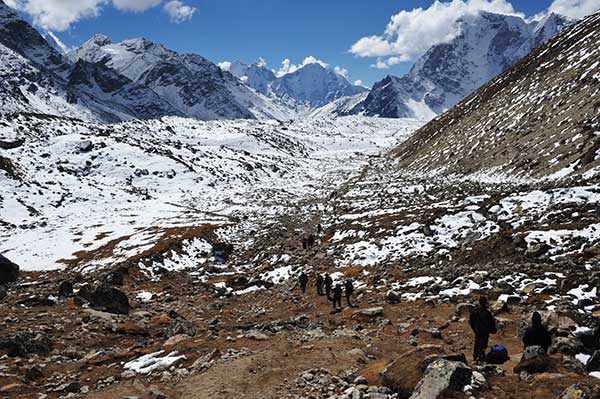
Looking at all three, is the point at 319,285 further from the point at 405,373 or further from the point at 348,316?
the point at 405,373

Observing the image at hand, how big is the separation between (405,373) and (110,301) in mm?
20345

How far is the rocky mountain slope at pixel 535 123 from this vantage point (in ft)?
148

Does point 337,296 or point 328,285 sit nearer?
point 337,296

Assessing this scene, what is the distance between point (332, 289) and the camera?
2525 cm

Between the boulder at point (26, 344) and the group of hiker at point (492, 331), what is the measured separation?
15961 millimetres

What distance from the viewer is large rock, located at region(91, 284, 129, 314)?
1011 inches

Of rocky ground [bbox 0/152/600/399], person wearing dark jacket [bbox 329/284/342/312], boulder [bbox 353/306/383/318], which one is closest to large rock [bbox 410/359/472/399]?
rocky ground [bbox 0/152/600/399]

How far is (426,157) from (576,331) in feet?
242

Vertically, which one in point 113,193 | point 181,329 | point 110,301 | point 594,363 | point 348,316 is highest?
point 113,193

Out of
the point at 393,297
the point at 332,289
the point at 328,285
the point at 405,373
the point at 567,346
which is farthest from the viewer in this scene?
the point at 332,289

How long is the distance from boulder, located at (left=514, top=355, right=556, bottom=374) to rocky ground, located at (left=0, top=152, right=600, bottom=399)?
0.03 m

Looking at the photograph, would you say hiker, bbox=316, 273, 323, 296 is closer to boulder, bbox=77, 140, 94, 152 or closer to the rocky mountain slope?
the rocky mountain slope

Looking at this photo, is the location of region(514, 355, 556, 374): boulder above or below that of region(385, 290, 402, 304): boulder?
below

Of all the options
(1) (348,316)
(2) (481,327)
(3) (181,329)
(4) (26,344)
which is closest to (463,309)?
(1) (348,316)
